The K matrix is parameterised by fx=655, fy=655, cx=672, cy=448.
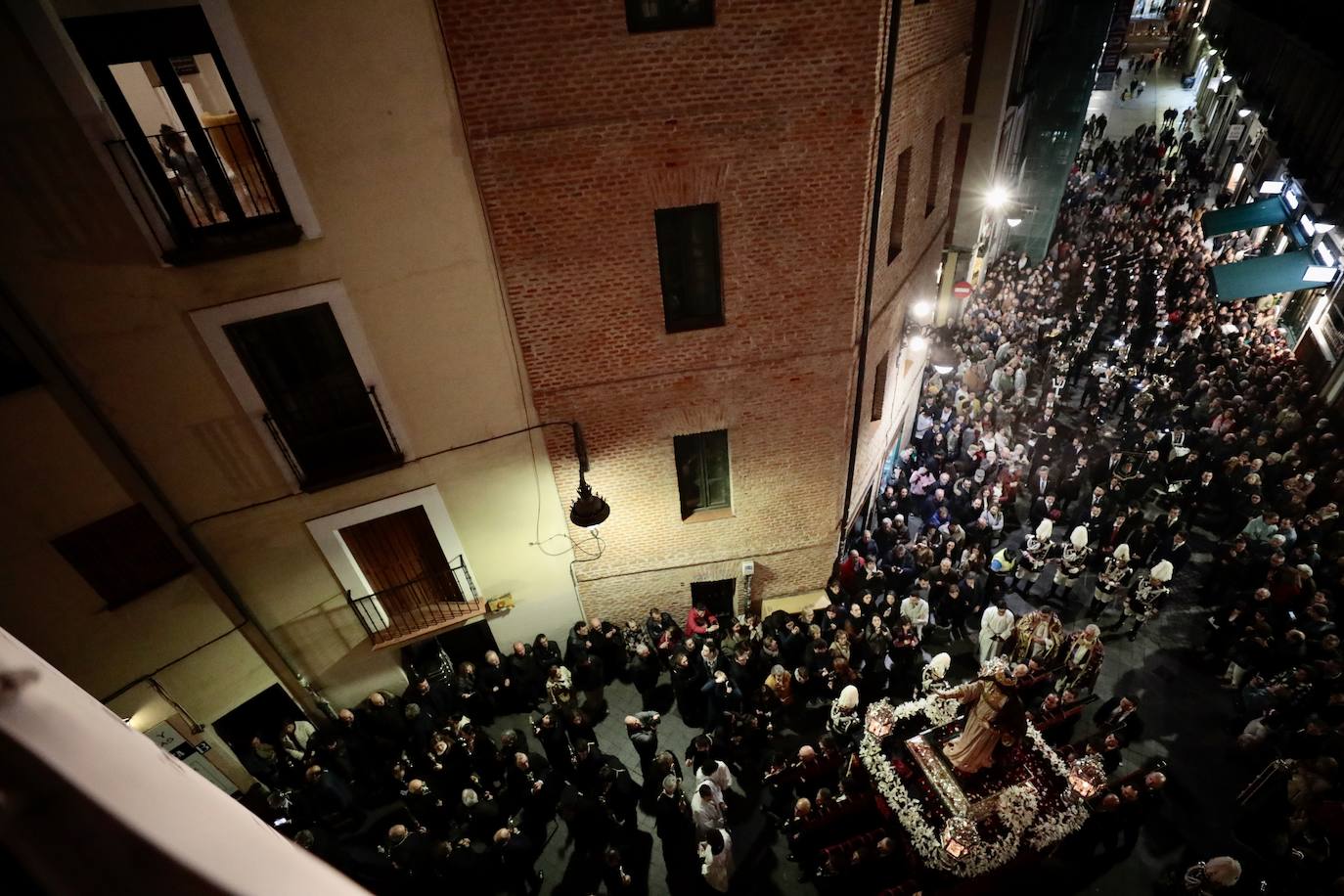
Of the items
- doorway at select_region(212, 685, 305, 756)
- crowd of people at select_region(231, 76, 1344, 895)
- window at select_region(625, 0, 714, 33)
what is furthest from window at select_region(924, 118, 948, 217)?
doorway at select_region(212, 685, 305, 756)

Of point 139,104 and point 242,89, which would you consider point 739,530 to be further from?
point 139,104

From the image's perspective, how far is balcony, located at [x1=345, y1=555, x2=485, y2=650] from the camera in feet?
33.2

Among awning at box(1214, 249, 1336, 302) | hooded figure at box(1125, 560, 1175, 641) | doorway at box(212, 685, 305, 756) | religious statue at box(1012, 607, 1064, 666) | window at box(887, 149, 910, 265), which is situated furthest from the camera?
awning at box(1214, 249, 1336, 302)

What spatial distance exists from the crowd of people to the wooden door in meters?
1.42

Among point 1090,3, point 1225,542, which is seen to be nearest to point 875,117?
point 1225,542

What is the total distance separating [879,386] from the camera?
39.7 feet

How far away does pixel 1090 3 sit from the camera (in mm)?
18703

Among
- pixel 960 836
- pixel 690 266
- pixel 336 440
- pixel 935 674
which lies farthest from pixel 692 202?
pixel 960 836

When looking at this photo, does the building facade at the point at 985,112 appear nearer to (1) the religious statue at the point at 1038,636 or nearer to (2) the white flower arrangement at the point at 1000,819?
(1) the religious statue at the point at 1038,636

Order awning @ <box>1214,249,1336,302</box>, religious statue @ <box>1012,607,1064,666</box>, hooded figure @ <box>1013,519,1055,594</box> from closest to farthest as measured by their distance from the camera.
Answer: religious statue @ <box>1012,607,1064,666</box> → hooded figure @ <box>1013,519,1055,594</box> → awning @ <box>1214,249,1336,302</box>

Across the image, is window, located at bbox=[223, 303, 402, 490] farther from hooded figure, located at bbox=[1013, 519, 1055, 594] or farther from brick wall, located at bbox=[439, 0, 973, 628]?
hooded figure, located at bbox=[1013, 519, 1055, 594]

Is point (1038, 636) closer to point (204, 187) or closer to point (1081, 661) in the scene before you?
point (1081, 661)

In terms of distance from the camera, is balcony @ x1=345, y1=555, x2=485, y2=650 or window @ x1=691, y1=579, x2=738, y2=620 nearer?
balcony @ x1=345, y1=555, x2=485, y2=650

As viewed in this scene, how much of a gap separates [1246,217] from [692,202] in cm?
2064
